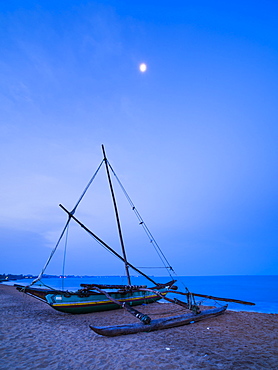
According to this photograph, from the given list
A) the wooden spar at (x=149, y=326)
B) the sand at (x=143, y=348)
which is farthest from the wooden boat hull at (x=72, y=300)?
the wooden spar at (x=149, y=326)

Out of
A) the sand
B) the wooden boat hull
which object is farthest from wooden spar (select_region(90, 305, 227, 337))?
the wooden boat hull

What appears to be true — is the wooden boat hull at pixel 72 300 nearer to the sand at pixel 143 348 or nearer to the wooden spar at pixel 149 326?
the sand at pixel 143 348

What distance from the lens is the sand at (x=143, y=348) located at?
21.1 ft

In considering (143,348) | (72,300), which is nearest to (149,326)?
(143,348)

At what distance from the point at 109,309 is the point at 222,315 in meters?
7.77

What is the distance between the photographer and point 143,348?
304 inches

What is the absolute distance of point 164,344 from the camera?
8.18 meters

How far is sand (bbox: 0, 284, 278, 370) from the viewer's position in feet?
21.1

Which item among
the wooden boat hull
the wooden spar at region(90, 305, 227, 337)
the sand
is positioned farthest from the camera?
the wooden boat hull

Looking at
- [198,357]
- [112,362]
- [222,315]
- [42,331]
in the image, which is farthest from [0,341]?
[222,315]

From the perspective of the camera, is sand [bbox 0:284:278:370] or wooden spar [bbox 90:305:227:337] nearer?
sand [bbox 0:284:278:370]

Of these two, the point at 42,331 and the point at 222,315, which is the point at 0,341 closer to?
the point at 42,331

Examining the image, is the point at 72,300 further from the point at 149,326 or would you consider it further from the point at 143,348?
the point at 143,348

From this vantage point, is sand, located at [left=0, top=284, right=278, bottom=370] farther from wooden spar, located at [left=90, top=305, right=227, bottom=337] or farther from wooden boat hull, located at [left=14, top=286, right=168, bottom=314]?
wooden boat hull, located at [left=14, top=286, right=168, bottom=314]
